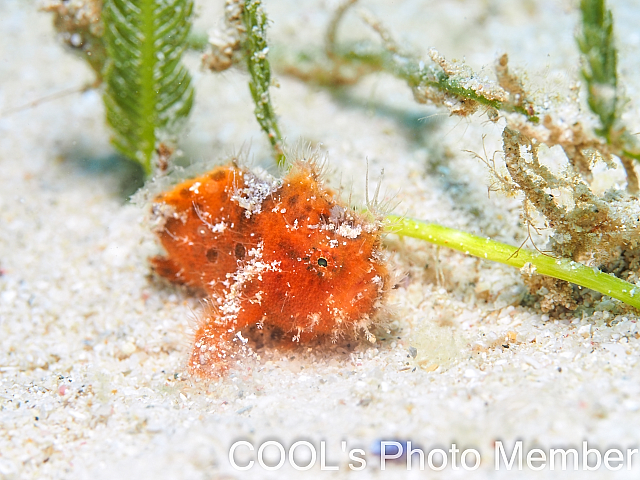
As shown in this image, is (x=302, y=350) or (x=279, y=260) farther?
(x=302, y=350)

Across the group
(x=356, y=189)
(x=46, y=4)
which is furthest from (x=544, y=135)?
(x=46, y=4)

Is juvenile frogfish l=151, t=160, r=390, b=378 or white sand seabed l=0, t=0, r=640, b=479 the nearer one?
white sand seabed l=0, t=0, r=640, b=479

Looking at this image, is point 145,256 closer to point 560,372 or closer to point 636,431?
point 560,372

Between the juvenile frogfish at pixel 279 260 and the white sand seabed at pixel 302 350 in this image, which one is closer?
the white sand seabed at pixel 302 350

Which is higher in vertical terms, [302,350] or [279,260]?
[279,260]
